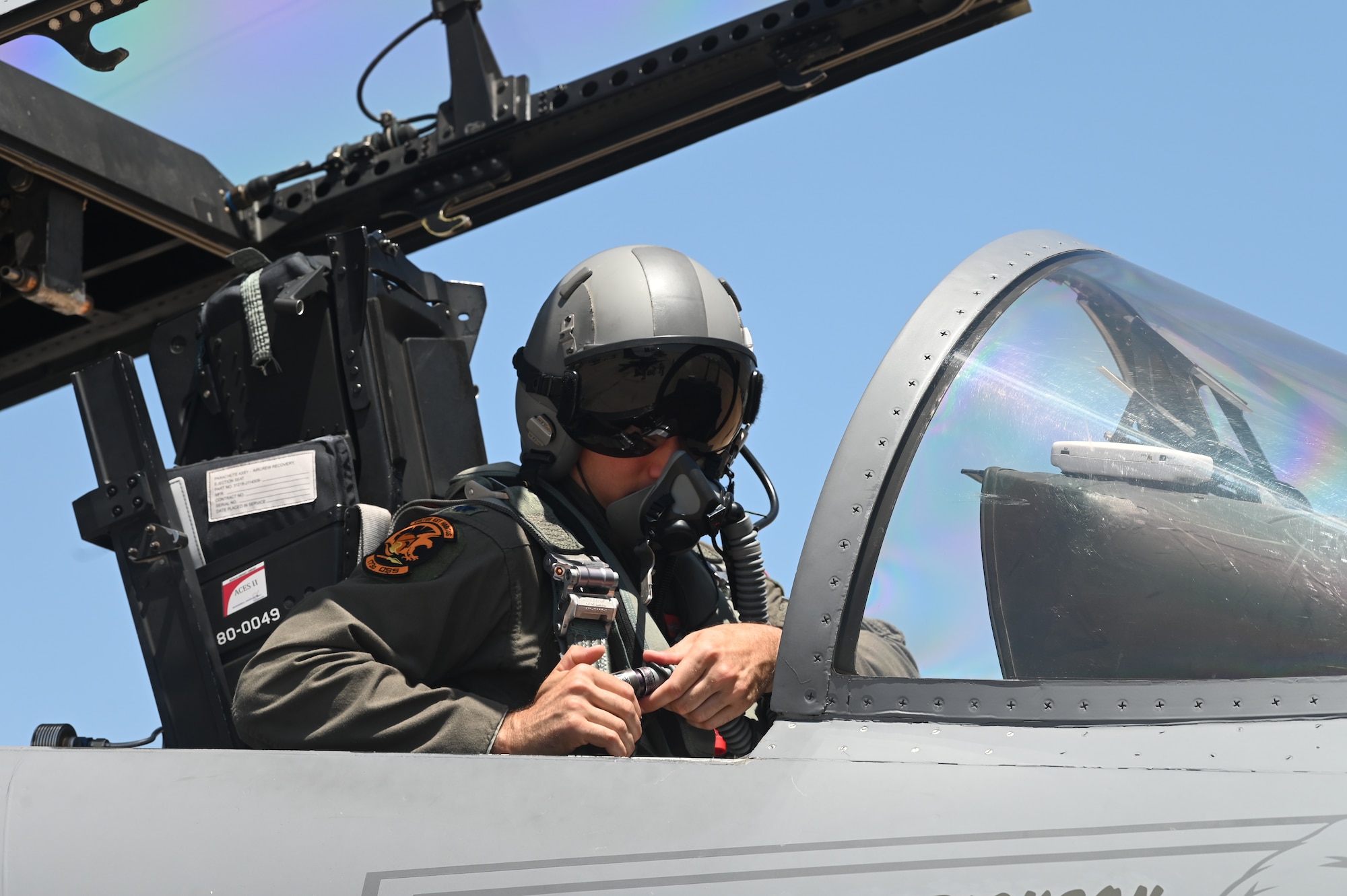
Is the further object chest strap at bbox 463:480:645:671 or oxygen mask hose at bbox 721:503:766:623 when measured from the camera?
oxygen mask hose at bbox 721:503:766:623

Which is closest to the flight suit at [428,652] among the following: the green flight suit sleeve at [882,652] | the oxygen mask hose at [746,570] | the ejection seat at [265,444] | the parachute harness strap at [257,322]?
the green flight suit sleeve at [882,652]

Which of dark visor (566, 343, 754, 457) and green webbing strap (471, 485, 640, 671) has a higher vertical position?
dark visor (566, 343, 754, 457)

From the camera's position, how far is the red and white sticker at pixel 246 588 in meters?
2.82

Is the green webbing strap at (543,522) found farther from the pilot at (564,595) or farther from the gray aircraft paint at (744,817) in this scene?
the gray aircraft paint at (744,817)

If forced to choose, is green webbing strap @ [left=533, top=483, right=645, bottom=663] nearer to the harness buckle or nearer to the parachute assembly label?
the harness buckle

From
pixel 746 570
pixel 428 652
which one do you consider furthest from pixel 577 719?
pixel 746 570

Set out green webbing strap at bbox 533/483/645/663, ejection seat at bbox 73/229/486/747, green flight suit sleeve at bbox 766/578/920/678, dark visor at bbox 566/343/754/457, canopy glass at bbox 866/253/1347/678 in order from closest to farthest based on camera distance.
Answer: canopy glass at bbox 866/253/1347/678
green flight suit sleeve at bbox 766/578/920/678
green webbing strap at bbox 533/483/645/663
dark visor at bbox 566/343/754/457
ejection seat at bbox 73/229/486/747

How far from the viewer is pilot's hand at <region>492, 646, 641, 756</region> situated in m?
1.84

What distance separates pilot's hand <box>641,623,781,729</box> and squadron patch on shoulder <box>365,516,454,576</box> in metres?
0.38

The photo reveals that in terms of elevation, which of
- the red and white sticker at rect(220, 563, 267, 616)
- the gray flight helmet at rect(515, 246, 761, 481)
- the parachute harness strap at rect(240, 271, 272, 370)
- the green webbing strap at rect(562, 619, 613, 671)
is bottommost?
the green webbing strap at rect(562, 619, 613, 671)

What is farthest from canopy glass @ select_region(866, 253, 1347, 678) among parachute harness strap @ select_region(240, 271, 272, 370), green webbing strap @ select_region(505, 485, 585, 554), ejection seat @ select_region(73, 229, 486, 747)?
parachute harness strap @ select_region(240, 271, 272, 370)

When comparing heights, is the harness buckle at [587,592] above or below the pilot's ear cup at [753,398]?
below

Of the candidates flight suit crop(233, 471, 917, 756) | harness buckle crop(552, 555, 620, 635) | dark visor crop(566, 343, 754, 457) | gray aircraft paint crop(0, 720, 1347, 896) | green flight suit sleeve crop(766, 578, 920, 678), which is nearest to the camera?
gray aircraft paint crop(0, 720, 1347, 896)

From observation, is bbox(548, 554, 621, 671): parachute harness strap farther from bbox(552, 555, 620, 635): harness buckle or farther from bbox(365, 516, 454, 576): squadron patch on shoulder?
bbox(365, 516, 454, 576): squadron patch on shoulder
